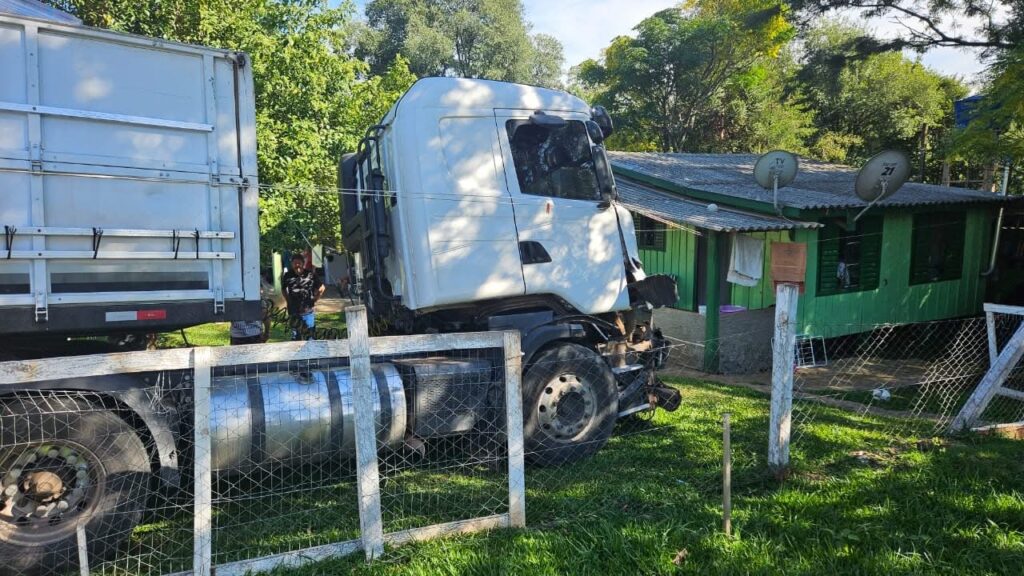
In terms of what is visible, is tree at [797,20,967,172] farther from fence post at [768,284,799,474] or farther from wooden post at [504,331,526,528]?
wooden post at [504,331,526,528]

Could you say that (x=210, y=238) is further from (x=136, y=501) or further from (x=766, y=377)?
(x=766, y=377)

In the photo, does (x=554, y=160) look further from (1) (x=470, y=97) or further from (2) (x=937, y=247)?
(2) (x=937, y=247)

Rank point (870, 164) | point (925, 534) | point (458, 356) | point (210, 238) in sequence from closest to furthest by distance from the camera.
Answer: point (925, 534), point (210, 238), point (458, 356), point (870, 164)

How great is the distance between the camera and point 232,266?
4.19 metres

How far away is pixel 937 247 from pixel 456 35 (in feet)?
87.2

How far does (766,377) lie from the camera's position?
10.1 m

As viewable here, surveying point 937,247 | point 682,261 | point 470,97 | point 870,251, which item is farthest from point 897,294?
point 470,97

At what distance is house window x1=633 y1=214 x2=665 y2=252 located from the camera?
1189 cm

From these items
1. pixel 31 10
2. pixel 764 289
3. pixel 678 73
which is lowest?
pixel 764 289

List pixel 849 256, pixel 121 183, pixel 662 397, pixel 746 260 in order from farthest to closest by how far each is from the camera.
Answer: pixel 849 256 < pixel 746 260 < pixel 662 397 < pixel 121 183

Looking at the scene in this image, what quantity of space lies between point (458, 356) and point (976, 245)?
12.8 m

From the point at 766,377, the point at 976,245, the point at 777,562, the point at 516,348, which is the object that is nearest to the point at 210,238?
the point at 516,348

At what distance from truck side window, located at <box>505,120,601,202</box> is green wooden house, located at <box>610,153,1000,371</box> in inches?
166

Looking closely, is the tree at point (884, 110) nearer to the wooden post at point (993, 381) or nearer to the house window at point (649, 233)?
the house window at point (649, 233)
